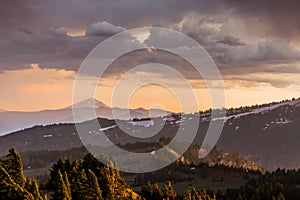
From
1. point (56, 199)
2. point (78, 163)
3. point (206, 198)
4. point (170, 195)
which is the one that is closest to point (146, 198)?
point (170, 195)

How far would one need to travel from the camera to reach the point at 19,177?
310 ft

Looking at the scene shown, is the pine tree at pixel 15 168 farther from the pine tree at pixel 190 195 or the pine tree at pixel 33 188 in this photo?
the pine tree at pixel 190 195

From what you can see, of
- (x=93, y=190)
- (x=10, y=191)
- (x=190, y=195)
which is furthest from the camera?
(x=190, y=195)

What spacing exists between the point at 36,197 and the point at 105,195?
34.0 metres

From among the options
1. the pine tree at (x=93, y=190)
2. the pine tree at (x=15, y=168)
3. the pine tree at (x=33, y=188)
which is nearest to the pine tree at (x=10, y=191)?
the pine tree at (x=33, y=188)

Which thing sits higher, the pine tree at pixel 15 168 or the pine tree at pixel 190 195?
the pine tree at pixel 15 168

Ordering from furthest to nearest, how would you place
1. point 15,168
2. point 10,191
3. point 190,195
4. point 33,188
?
point 190,195, point 15,168, point 33,188, point 10,191

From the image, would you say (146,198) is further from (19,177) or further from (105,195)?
(19,177)

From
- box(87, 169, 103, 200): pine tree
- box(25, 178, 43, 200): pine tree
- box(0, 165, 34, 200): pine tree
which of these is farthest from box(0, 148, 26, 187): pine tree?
box(87, 169, 103, 200): pine tree

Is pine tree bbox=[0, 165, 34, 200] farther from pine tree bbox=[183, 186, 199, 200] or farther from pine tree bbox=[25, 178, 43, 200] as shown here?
pine tree bbox=[183, 186, 199, 200]

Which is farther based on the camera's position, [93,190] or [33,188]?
[93,190]

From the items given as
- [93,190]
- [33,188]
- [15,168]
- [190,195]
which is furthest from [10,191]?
[190,195]

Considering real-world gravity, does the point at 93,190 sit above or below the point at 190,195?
above

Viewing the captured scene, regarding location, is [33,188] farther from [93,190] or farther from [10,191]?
[93,190]
